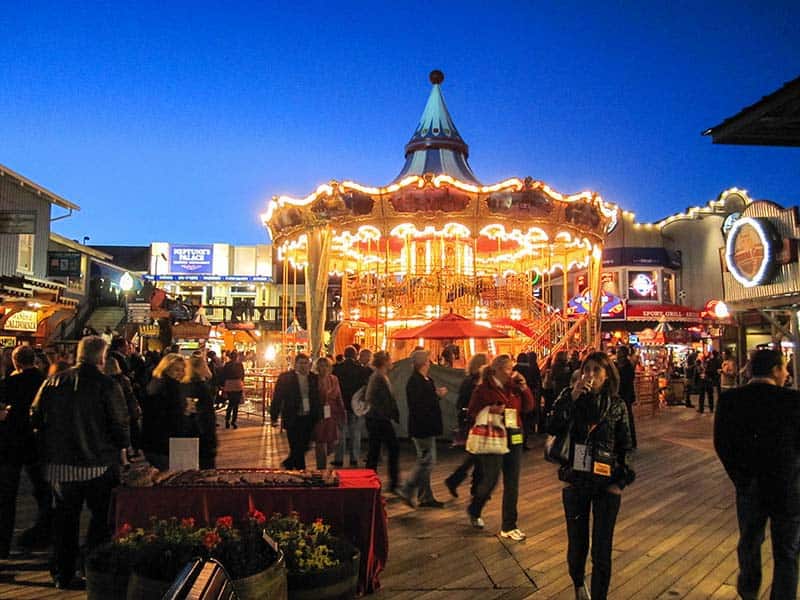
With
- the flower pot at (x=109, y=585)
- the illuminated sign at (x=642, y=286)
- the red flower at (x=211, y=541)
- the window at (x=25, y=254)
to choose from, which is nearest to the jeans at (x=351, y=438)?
the flower pot at (x=109, y=585)

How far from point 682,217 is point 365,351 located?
33.0 m

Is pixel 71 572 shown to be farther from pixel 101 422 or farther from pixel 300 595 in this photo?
pixel 300 595

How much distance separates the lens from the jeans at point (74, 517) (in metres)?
4.40

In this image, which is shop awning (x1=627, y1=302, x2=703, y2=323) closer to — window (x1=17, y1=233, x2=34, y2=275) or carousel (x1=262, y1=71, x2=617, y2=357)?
carousel (x1=262, y1=71, x2=617, y2=357)

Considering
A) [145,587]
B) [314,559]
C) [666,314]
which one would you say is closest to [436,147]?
[314,559]

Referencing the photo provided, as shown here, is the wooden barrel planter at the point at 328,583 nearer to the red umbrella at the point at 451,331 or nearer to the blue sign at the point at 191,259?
the red umbrella at the point at 451,331

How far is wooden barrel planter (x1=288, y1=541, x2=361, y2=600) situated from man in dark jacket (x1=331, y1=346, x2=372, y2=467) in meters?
5.38

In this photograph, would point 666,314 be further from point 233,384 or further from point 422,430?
point 422,430

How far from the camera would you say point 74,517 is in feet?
14.6

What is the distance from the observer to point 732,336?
2805 centimetres

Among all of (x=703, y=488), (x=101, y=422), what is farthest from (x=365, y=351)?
(x=101, y=422)

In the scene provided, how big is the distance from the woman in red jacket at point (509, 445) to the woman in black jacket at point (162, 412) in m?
2.55

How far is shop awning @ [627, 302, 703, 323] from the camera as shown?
108 feet

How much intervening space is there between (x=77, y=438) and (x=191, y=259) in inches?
1990
